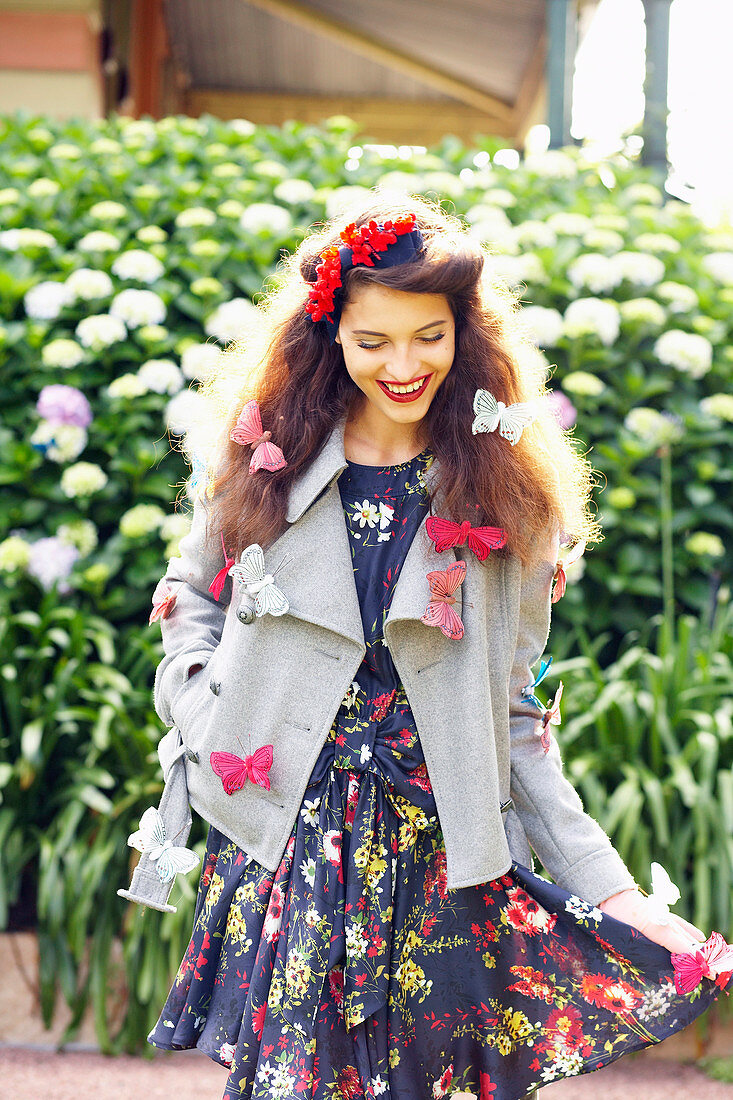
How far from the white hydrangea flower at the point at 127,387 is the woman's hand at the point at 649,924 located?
2.36m

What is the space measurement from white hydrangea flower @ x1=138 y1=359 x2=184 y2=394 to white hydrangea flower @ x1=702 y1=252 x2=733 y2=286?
6.80 feet

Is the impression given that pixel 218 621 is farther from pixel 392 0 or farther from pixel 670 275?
pixel 392 0

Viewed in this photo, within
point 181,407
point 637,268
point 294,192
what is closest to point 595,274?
point 637,268

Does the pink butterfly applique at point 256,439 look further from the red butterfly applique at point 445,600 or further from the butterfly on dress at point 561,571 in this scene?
the butterfly on dress at point 561,571

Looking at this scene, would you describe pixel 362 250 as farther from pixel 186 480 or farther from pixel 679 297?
pixel 679 297

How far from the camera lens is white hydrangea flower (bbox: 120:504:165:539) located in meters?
3.33

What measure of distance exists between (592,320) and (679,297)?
39cm

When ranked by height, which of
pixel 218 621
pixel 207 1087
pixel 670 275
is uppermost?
pixel 670 275

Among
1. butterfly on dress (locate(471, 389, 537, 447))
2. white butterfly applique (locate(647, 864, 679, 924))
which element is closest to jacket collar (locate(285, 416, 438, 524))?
butterfly on dress (locate(471, 389, 537, 447))

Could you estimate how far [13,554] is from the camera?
3.31m

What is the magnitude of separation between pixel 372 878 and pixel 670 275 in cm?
311

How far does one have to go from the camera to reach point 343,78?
11148 mm

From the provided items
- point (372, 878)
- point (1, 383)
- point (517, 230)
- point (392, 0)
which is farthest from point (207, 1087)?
point (392, 0)

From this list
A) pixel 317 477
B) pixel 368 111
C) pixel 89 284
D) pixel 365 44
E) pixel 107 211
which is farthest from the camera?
pixel 368 111
